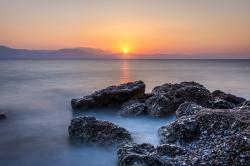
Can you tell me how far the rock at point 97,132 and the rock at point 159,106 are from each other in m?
3.60

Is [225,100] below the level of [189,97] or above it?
below

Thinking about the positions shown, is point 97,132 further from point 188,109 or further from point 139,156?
point 139,156

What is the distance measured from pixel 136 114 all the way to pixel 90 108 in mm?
2954

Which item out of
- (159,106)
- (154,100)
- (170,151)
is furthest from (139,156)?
(154,100)

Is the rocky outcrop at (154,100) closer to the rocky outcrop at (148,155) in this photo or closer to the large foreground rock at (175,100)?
the large foreground rock at (175,100)

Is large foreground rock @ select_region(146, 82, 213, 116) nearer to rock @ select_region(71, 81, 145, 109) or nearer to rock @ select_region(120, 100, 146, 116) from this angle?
rock @ select_region(120, 100, 146, 116)

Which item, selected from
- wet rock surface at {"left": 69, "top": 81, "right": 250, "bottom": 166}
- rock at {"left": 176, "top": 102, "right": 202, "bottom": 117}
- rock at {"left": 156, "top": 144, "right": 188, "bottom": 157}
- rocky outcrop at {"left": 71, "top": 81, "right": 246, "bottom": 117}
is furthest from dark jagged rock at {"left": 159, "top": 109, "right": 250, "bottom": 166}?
rocky outcrop at {"left": 71, "top": 81, "right": 246, "bottom": 117}

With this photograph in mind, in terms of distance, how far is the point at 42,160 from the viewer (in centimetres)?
974

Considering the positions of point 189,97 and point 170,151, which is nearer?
point 170,151

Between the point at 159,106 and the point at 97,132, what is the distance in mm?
4193

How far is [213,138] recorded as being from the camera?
8.18 metres

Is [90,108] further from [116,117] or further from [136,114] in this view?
[136,114]

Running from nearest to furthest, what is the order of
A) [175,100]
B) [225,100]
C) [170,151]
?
[170,151], [175,100], [225,100]

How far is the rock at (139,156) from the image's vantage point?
6871 millimetres
